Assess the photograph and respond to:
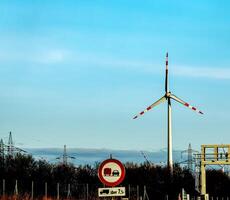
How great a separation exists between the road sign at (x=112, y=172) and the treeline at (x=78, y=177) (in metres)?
33.0

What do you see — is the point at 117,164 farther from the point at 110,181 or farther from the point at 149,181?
the point at 149,181

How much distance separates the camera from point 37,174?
64688mm

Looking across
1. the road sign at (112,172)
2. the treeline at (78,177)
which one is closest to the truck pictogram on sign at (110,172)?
the road sign at (112,172)

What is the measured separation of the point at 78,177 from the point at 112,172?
45.6 metres

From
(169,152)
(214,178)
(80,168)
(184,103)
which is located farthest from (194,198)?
(214,178)

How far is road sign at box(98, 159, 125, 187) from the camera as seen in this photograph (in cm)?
2361

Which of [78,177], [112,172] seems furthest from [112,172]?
[78,177]

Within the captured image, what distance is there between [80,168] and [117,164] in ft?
156

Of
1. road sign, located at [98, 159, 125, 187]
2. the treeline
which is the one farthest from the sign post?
the treeline

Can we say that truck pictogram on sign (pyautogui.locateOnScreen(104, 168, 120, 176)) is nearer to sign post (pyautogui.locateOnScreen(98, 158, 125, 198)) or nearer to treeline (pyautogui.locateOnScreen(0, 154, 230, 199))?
sign post (pyautogui.locateOnScreen(98, 158, 125, 198))

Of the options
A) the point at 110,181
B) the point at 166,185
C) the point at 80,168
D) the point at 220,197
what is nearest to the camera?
the point at 110,181

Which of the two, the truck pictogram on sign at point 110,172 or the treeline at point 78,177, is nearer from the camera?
the truck pictogram on sign at point 110,172

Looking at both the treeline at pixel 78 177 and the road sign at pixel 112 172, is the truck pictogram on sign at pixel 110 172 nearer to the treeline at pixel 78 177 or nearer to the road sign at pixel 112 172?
the road sign at pixel 112 172

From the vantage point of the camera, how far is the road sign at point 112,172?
2361cm
